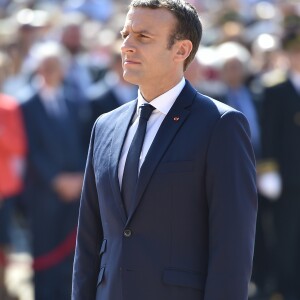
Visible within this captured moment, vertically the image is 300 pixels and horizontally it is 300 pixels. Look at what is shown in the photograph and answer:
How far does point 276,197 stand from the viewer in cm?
843

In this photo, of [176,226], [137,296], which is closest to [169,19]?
[176,226]

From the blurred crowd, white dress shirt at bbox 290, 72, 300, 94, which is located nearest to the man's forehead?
the blurred crowd

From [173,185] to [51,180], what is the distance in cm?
444

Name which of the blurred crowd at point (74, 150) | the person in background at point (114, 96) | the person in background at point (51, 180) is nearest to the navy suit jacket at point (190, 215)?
the blurred crowd at point (74, 150)

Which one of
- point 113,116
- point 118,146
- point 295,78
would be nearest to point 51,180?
point 295,78

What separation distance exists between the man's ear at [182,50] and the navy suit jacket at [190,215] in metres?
0.21

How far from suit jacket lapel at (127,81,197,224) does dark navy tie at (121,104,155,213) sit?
2.0 inches

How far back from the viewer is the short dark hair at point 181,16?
3.69 meters

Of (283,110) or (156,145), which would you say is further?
(283,110)

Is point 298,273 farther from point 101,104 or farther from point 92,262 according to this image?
point 92,262

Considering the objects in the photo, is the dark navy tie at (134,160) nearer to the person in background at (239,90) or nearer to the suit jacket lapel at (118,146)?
the suit jacket lapel at (118,146)

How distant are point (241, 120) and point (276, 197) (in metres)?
4.92

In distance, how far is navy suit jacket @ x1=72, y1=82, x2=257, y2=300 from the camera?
350cm

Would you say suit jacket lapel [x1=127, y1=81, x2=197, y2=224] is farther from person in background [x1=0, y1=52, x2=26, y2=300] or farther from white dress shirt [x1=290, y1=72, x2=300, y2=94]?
white dress shirt [x1=290, y1=72, x2=300, y2=94]
